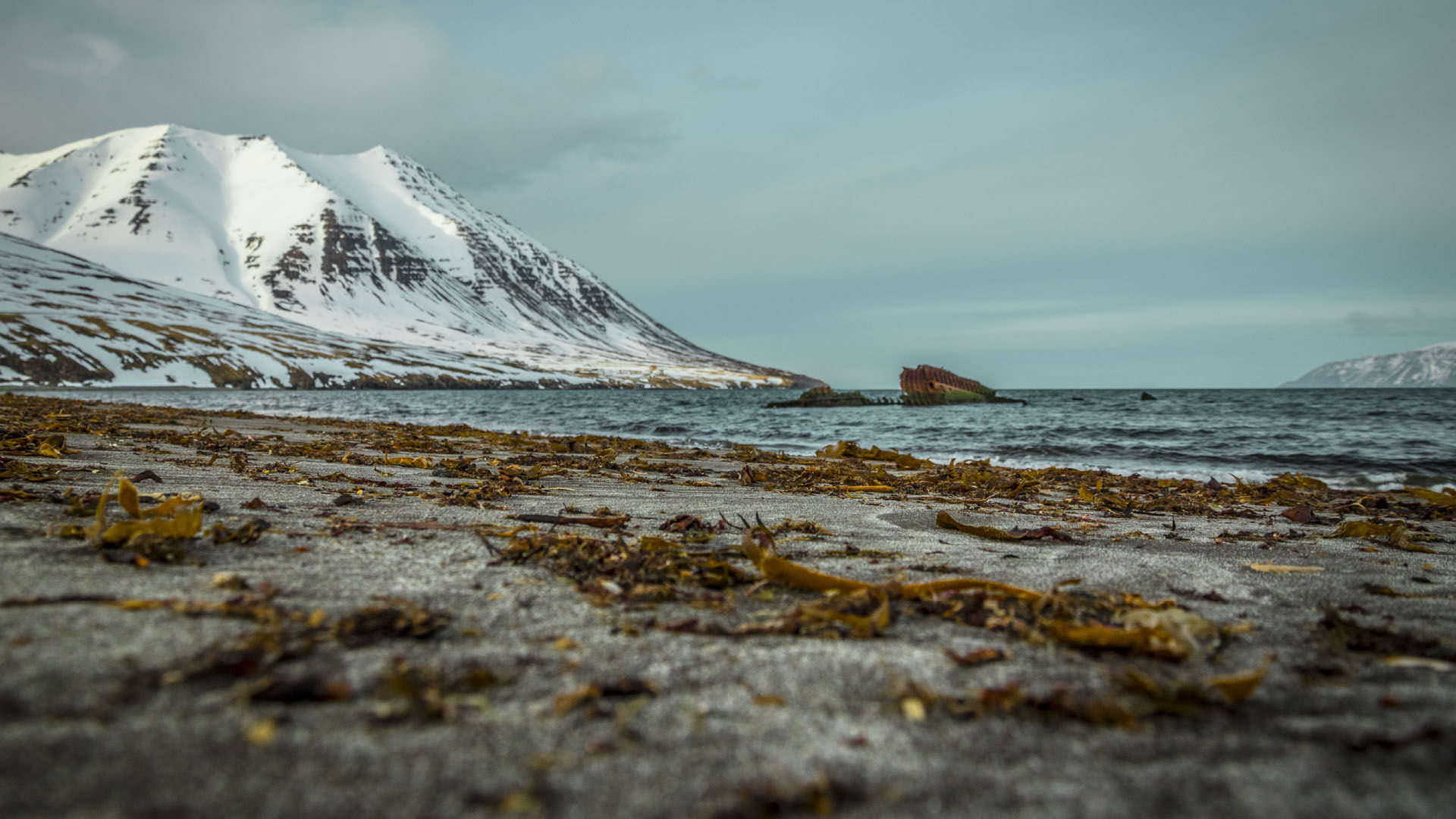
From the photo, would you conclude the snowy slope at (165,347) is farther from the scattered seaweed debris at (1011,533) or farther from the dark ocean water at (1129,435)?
the scattered seaweed debris at (1011,533)

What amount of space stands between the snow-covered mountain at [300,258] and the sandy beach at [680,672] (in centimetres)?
10260

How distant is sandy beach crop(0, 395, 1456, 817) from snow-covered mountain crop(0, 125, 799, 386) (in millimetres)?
102598

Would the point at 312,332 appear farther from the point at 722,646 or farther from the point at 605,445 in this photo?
the point at 722,646

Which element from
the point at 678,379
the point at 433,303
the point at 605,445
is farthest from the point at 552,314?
the point at 605,445

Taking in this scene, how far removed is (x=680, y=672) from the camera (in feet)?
5.57

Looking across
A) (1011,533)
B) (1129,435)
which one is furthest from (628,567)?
(1129,435)

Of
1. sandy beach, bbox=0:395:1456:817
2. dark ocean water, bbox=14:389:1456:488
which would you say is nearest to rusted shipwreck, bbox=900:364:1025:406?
dark ocean water, bbox=14:389:1456:488

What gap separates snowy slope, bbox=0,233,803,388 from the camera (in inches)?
1822

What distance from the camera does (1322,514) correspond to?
551 centimetres

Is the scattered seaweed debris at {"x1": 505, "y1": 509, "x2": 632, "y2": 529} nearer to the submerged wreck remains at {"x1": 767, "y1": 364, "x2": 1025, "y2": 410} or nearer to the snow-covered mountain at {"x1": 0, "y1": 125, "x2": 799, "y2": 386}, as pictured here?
the submerged wreck remains at {"x1": 767, "y1": 364, "x2": 1025, "y2": 410}

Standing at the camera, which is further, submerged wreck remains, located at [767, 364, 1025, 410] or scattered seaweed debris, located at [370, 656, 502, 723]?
submerged wreck remains, located at [767, 364, 1025, 410]

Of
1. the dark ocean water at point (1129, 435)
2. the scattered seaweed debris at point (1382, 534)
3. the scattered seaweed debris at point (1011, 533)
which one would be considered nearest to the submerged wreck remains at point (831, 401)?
the dark ocean water at point (1129, 435)

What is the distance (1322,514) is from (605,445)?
341 inches

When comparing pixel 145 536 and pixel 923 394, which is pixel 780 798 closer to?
pixel 145 536
